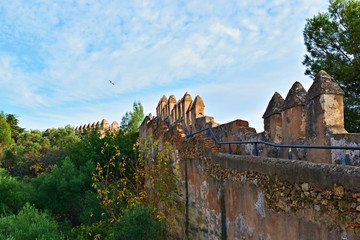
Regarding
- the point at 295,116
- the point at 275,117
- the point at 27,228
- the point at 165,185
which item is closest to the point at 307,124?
the point at 295,116

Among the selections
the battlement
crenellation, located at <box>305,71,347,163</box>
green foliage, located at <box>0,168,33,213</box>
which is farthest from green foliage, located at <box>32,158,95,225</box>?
crenellation, located at <box>305,71,347,163</box>

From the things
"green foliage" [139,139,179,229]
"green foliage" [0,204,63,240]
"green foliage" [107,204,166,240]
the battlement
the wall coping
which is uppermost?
the battlement

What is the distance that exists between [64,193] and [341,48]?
12.9m

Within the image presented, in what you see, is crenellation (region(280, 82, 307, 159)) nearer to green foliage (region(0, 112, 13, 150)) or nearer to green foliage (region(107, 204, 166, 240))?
green foliage (region(107, 204, 166, 240))

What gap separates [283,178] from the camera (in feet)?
14.9

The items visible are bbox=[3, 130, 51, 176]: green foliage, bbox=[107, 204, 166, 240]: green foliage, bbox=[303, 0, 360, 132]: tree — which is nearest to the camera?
bbox=[107, 204, 166, 240]: green foliage

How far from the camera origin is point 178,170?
1002cm

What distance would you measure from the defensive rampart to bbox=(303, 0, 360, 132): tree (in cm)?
763

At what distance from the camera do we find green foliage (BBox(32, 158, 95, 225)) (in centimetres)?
1452

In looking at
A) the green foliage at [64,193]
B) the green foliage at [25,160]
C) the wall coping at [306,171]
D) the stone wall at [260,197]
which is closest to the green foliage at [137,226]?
the stone wall at [260,197]

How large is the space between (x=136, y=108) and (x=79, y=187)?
97.0ft

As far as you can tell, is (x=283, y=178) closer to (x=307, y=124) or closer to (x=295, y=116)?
(x=307, y=124)

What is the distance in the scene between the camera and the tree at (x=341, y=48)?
13.8 m

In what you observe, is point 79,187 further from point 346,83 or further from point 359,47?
point 359,47
